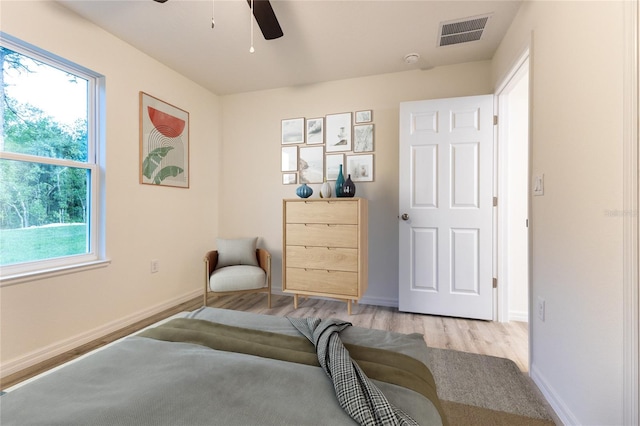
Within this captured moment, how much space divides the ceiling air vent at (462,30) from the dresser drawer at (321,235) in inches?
72.2

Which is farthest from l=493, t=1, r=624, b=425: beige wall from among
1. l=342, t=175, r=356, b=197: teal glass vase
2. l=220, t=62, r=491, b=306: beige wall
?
l=342, t=175, r=356, b=197: teal glass vase

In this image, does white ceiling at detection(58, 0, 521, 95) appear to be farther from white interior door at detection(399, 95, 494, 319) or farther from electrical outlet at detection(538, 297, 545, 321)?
electrical outlet at detection(538, 297, 545, 321)

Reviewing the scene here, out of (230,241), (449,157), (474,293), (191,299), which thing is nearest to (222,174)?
(230,241)

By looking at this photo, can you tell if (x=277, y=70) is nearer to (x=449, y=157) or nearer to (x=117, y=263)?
(x=449, y=157)

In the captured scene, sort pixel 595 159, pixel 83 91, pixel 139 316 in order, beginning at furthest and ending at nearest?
pixel 139 316 → pixel 83 91 → pixel 595 159

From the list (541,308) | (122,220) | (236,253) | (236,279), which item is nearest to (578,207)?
(541,308)

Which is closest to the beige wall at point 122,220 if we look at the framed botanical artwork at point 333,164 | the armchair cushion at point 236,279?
the armchair cushion at point 236,279

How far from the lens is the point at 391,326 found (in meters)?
2.52

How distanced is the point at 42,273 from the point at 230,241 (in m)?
1.55

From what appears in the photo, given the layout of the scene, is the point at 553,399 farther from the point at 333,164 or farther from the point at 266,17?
the point at 266,17

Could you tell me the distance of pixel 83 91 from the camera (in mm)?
2336

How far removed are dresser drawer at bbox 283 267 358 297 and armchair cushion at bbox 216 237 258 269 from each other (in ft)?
1.79

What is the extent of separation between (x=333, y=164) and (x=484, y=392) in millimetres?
2429

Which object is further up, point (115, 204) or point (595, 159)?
→ point (595, 159)
